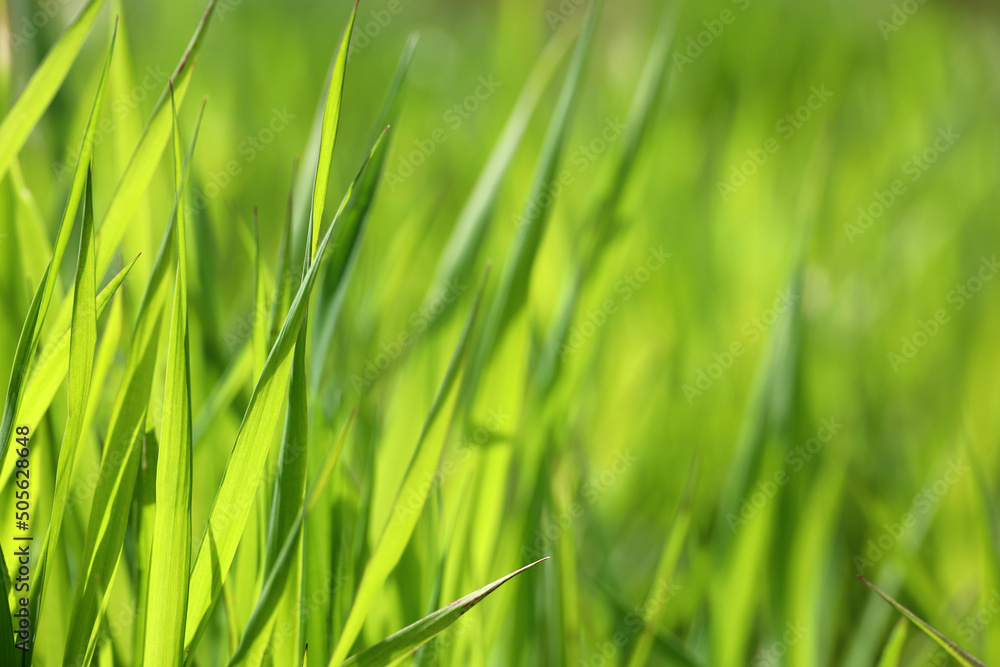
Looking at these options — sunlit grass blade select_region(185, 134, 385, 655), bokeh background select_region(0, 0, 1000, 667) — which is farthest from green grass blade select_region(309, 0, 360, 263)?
bokeh background select_region(0, 0, 1000, 667)

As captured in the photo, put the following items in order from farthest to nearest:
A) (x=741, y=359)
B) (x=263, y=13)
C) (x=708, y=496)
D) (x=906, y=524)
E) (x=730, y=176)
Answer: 1. (x=263, y=13)
2. (x=730, y=176)
3. (x=741, y=359)
4. (x=708, y=496)
5. (x=906, y=524)

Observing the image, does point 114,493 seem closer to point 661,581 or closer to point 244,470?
point 244,470

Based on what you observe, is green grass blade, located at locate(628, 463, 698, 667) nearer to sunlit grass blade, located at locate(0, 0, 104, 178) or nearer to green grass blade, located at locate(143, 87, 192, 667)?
green grass blade, located at locate(143, 87, 192, 667)

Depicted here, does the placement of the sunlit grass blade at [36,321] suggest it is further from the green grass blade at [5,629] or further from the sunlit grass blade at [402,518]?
the sunlit grass blade at [402,518]

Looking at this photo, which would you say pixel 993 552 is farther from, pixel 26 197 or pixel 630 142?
pixel 26 197

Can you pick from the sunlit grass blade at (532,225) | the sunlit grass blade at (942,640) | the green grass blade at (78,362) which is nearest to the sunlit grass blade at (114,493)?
the green grass blade at (78,362)

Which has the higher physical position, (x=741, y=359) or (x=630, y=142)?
(x=630, y=142)

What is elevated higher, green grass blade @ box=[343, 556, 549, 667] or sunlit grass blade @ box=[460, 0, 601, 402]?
sunlit grass blade @ box=[460, 0, 601, 402]

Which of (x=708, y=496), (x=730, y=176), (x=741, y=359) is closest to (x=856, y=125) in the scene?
(x=730, y=176)
